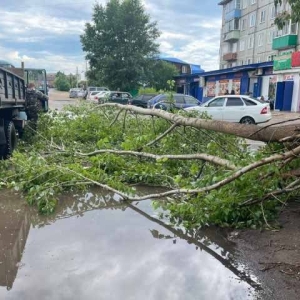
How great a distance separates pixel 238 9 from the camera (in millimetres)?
A: 46562

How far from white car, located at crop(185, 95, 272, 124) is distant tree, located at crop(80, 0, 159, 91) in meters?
A: 26.5

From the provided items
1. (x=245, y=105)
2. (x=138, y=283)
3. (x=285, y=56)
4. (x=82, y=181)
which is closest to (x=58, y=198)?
(x=82, y=181)

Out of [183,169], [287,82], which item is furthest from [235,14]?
[183,169]

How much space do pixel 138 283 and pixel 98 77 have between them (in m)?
42.1

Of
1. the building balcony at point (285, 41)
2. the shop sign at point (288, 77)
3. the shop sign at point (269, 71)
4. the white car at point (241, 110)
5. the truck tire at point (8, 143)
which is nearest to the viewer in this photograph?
the truck tire at point (8, 143)

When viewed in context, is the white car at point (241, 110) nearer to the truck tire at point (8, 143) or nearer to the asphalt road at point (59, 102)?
the asphalt road at point (59, 102)

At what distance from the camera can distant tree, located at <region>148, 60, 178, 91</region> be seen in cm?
4447

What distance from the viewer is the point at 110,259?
3.72m

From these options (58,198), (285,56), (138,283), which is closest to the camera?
(138,283)

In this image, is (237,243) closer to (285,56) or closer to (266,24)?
(285,56)

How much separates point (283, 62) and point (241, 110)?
1489 centimetres

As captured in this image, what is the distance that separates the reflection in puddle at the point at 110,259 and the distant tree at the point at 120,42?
38.1 metres

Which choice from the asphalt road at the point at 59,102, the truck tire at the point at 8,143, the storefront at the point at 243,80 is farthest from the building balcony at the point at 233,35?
the truck tire at the point at 8,143

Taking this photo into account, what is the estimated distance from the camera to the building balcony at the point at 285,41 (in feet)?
111
